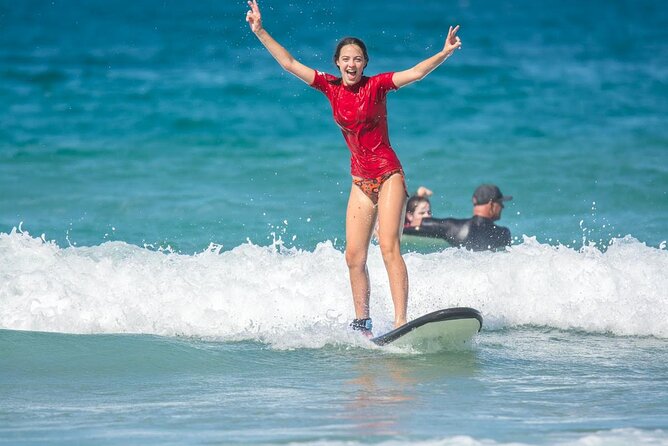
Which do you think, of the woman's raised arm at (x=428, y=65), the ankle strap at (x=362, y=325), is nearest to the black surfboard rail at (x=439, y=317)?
the ankle strap at (x=362, y=325)

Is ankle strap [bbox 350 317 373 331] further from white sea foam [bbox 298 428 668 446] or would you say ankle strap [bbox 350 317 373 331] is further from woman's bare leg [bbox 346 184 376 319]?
white sea foam [bbox 298 428 668 446]

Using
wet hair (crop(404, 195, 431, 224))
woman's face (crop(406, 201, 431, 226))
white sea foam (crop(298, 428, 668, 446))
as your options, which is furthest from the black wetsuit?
white sea foam (crop(298, 428, 668, 446))

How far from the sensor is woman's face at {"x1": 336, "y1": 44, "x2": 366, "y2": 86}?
22.5 ft

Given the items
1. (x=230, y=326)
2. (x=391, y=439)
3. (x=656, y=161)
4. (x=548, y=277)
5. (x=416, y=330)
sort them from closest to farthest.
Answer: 1. (x=391, y=439)
2. (x=416, y=330)
3. (x=230, y=326)
4. (x=548, y=277)
5. (x=656, y=161)

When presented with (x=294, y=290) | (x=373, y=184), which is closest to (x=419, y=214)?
(x=294, y=290)

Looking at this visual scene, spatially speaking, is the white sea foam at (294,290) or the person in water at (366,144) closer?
the person in water at (366,144)

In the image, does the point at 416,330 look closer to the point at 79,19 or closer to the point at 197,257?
the point at 197,257

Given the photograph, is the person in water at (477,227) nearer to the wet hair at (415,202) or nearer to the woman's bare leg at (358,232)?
the wet hair at (415,202)

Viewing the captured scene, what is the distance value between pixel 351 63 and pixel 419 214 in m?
6.08

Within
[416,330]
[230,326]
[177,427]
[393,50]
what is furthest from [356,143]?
[393,50]

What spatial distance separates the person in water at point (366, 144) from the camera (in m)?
6.91

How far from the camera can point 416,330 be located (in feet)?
22.4

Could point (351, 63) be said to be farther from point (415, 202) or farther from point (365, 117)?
Result: point (415, 202)

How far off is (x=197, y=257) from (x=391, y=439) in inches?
185
